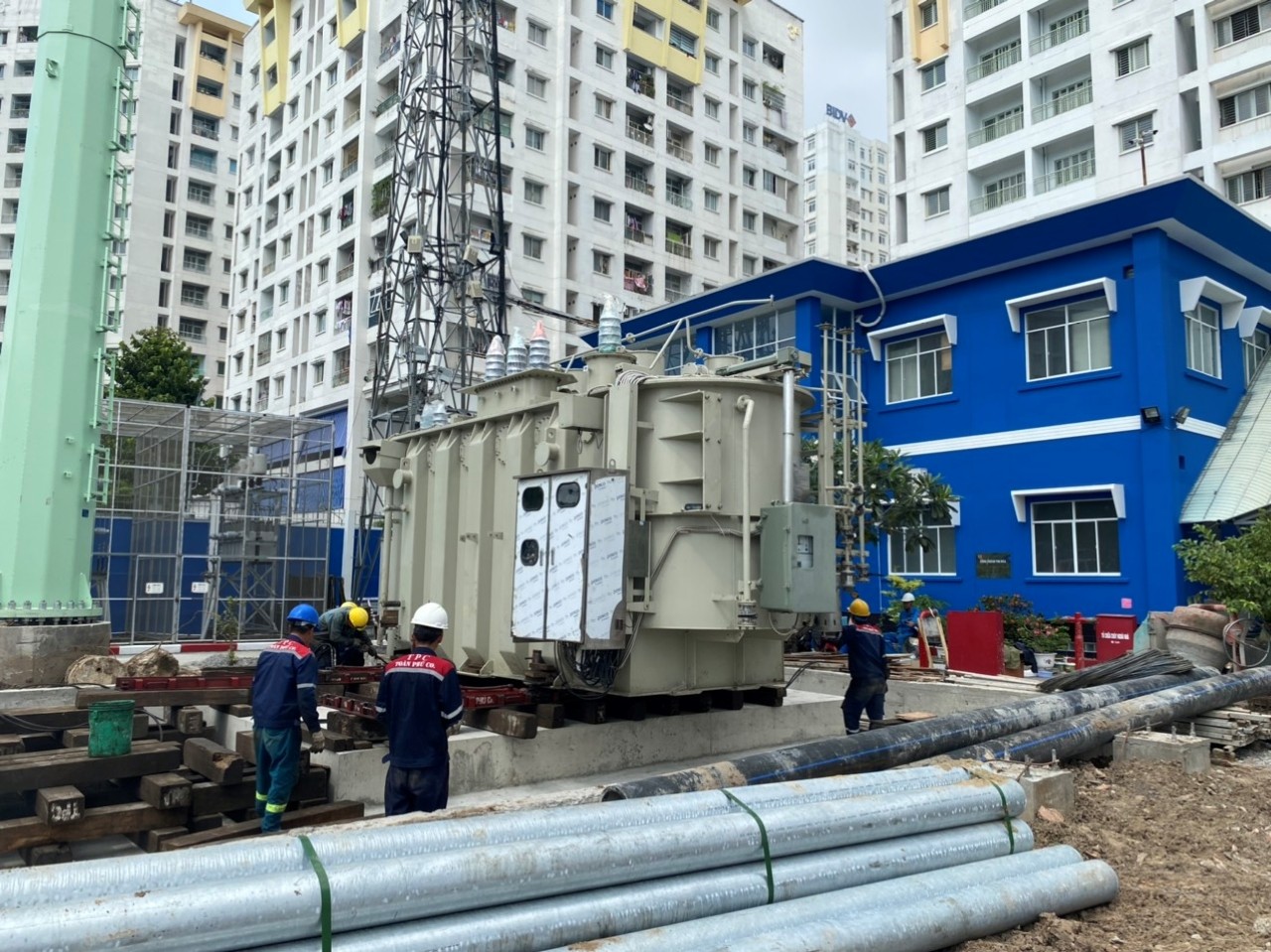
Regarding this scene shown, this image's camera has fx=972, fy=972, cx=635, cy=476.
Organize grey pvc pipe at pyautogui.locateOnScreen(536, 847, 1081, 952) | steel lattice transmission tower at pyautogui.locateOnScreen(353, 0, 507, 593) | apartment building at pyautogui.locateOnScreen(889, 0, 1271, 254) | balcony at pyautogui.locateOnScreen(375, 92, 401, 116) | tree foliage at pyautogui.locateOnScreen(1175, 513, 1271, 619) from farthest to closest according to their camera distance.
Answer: balcony at pyautogui.locateOnScreen(375, 92, 401, 116)
apartment building at pyautogui.locateOnScreen(889, 0, 1271, 254)
steel lattice transmission tower at pyautogui.locateOnScreen(353, 0, 507, 593)
tree foliage at pyautogui.locateOnScreen(1175, 513, 1271, 619)
grey pvc pipe at pyautogui.locateOnScreen(536, 847, 1081, 952)

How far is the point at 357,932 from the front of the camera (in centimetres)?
388

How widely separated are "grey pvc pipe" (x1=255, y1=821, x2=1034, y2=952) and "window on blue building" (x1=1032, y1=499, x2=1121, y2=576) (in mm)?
15180

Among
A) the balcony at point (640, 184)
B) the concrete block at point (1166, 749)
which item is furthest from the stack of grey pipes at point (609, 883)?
the balcony at point (640, 184)

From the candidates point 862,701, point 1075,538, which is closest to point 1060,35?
point 1075,538

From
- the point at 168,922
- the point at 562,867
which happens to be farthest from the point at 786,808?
the point at 168,922

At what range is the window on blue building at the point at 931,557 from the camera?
72.0 feet

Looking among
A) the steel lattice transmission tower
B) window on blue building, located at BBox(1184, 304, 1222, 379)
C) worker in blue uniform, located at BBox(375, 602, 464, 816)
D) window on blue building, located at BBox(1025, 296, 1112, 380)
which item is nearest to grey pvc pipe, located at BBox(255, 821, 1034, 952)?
worker in blue uniform, located at BBox(375, 602, 464, 816)

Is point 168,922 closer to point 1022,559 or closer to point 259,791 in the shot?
point 259,791

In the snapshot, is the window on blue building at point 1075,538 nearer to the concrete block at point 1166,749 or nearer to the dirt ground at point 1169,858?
the dirt ground at point 1169,858

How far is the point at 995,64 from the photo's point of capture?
117 feet

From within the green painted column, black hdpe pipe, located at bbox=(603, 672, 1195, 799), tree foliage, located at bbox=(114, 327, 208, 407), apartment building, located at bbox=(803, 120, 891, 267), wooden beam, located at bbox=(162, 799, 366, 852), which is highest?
apartment building, located at bbox=(803, 120, 891, 267)

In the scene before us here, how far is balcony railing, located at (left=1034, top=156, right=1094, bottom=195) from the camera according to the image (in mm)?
33031

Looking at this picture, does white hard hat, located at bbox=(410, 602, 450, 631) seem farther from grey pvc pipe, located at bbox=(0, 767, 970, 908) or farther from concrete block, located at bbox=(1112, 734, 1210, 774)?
concrete block, located at bbox=(1112, 734, 1210, 774)

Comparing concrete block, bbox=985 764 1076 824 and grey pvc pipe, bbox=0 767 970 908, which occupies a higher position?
grey pvc pipe, bbox=0 767 970 908
